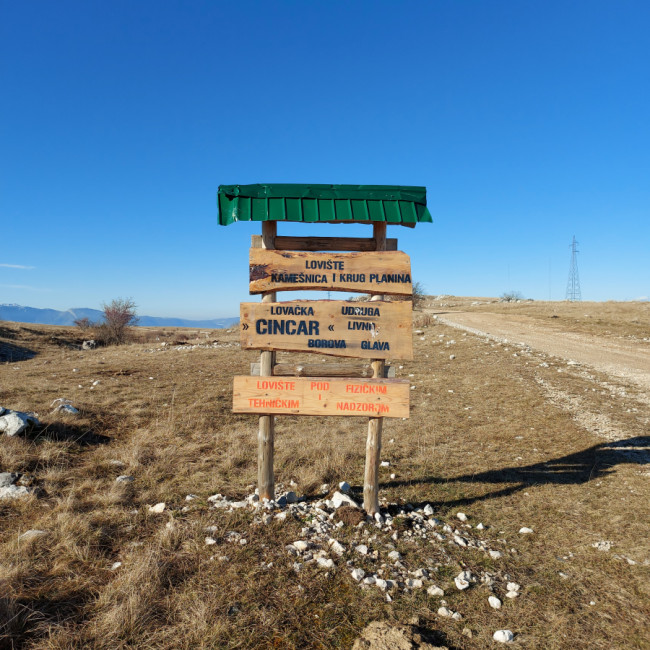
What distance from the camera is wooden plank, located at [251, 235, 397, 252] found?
5.33 metres

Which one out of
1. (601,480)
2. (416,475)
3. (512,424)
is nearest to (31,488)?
(416,475)

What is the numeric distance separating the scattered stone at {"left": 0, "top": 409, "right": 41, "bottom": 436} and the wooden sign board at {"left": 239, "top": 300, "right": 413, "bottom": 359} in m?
4.74

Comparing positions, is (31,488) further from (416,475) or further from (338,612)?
(416,475)

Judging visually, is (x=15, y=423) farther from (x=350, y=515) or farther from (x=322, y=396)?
(x=350, y=515)

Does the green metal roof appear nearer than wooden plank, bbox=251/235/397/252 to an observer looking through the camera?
Yes

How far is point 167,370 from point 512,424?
1098 centimetres

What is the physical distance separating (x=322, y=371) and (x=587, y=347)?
17482 mm

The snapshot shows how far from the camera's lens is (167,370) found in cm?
1446

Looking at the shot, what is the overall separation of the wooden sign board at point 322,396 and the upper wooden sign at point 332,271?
3.73 ft

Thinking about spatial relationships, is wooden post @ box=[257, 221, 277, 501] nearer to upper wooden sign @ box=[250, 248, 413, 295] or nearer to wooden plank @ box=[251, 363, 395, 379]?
wooden plank @ box=[251, 363, 395, 379]

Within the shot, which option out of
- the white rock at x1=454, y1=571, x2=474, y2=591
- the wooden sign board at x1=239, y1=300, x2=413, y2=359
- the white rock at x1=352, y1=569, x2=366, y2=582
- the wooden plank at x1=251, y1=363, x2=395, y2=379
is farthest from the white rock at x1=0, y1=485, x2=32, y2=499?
the white rock at x1=454, y1=571, x2=474, y2=591

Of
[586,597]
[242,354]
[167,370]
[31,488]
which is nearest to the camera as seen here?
[586,597]

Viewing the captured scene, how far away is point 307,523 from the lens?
4.93 meters

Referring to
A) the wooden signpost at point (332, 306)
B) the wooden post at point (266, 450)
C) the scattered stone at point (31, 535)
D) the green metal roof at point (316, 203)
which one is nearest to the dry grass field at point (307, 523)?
the scattered stone at point (31, 535)
